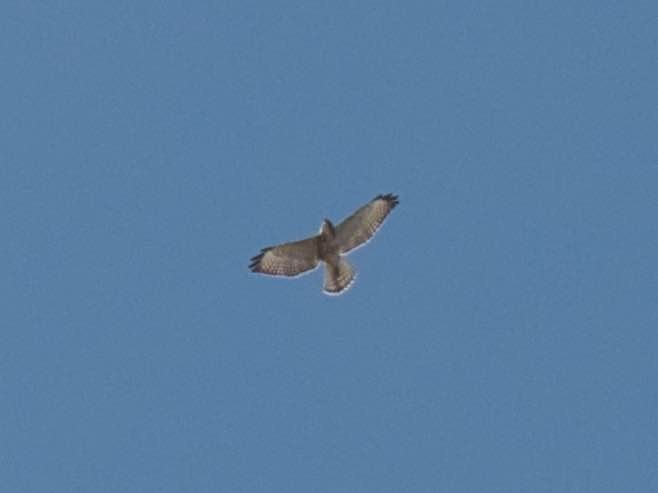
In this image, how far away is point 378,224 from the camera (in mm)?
79438

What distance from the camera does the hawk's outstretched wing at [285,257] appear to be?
7906 centimetres

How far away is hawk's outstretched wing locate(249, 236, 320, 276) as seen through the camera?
79.1 metres

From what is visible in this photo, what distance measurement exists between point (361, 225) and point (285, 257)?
4.83 feet

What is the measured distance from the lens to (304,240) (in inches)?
3110

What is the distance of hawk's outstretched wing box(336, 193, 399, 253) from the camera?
260 ft

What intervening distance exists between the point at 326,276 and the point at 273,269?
0.97 m

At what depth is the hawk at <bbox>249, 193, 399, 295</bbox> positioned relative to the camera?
260 ft

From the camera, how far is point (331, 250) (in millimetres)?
79250

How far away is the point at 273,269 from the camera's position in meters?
79.2

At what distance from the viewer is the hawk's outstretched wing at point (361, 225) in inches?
3118

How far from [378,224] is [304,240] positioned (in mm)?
1420

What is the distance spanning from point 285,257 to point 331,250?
0.83 meters

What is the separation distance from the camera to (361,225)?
79312 millimetres

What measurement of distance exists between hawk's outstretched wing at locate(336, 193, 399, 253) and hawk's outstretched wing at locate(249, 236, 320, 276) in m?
0.50
